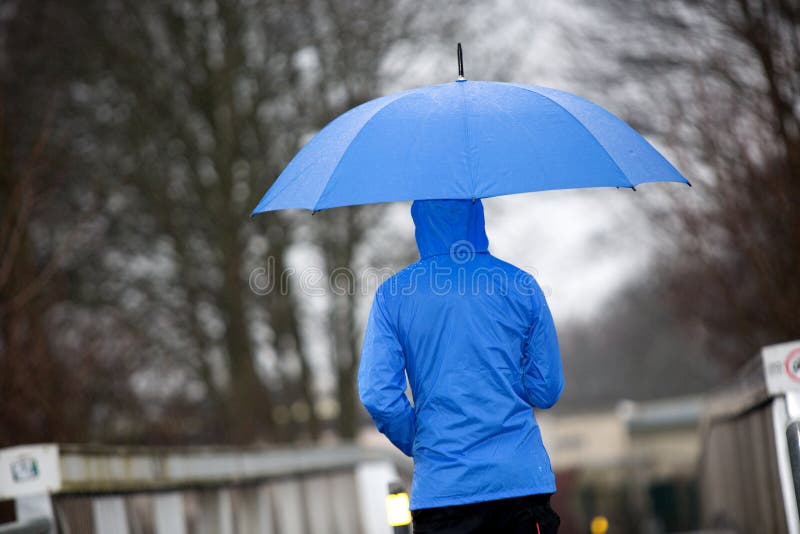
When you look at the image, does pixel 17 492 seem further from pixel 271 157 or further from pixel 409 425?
pixel 271 157

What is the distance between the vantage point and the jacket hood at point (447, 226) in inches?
176

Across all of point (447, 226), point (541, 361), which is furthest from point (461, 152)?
point (541, 361)

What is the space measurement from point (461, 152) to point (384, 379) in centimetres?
94

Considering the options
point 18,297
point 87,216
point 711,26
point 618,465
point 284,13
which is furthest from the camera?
point 618,465

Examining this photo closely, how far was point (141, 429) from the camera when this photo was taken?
11.1 metres

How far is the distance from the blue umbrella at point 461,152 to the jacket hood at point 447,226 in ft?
0.24

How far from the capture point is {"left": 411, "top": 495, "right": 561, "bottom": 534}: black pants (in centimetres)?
419

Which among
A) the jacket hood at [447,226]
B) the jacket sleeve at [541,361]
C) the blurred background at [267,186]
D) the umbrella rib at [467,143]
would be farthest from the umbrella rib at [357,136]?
the blurred background at [267,186]

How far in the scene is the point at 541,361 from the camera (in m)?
4.43

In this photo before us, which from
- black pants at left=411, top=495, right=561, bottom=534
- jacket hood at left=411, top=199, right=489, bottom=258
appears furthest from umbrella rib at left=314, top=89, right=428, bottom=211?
black pants at left=411, top=495, right=561, bottom=534

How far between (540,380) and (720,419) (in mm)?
8732

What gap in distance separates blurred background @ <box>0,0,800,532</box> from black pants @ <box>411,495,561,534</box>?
4496 mm

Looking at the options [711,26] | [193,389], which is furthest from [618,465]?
[711,26]

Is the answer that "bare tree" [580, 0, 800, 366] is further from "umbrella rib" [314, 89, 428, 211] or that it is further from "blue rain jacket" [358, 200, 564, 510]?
"blue rain jacket" [358, 200, 564, 510]
